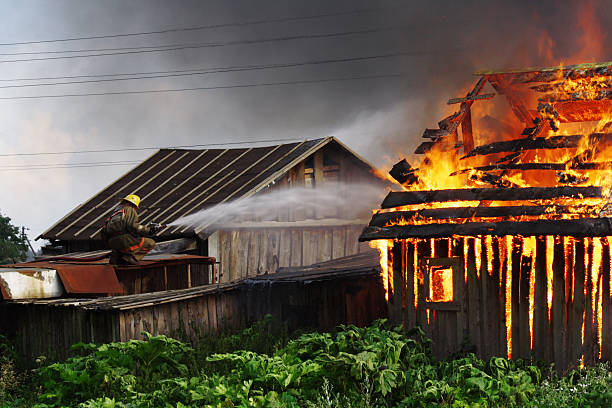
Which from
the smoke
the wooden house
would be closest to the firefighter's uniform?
the wooden house

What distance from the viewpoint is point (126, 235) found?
14164mm

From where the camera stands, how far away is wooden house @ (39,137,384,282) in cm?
1941

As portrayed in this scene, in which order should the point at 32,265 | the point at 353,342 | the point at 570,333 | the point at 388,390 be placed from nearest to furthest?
the point at 388,390
the point at 353,342
the point at 570,333
the point at 32,265

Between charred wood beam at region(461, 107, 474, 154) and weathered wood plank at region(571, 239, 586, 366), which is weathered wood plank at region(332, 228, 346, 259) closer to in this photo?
charred wood beam at region(461, 107, 474, 154)

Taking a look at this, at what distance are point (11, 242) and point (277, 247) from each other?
25012mm

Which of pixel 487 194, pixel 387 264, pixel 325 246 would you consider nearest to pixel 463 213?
pixel 487 194

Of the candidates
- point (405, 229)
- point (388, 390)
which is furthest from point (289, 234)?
point (388, 390)

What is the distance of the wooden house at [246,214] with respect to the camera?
1941cm

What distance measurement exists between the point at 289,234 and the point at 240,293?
6.24m

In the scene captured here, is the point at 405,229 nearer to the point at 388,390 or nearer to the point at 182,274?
the point at 388,390

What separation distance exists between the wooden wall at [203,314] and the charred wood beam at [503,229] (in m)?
3.79

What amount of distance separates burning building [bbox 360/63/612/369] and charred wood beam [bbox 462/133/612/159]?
2 cm

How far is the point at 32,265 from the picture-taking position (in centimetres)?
1451

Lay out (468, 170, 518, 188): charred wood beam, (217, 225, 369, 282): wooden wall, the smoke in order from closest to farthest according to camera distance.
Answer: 1. (468, 170, 518, 188): charred wood beam
2. the smoke
3. (217, 225, 369, 282): wooden wall
